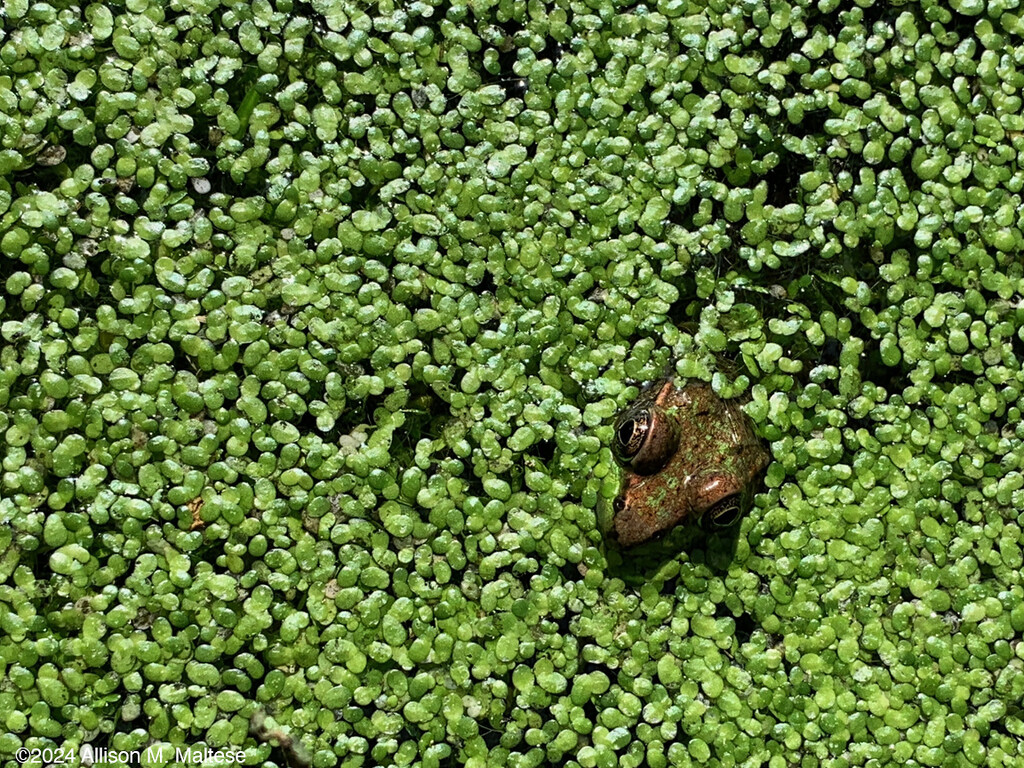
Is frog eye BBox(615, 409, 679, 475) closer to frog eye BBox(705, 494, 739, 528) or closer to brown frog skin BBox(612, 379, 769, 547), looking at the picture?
brown frog skin BBox(612, 379, 769, 547)

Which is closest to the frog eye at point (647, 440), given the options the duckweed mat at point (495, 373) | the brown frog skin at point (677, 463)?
the brown frog skin at point (677, 463)

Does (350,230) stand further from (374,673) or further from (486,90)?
(374,673)

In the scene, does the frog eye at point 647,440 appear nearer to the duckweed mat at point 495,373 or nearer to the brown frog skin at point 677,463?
the brown frog skin at point 677,463

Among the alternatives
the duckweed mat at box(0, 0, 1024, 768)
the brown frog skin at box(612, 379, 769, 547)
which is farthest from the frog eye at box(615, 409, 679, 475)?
the duckweed mat at box(0, 0, 1024, 768)

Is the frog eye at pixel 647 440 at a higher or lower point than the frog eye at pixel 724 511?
higher

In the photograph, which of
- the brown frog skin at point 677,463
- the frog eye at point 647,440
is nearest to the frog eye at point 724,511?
the brown frog skin at point 677,463

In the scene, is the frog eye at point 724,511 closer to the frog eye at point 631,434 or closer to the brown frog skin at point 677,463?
the brown frog skin at point 677,463

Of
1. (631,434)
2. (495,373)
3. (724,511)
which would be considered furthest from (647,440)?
(495,373)
